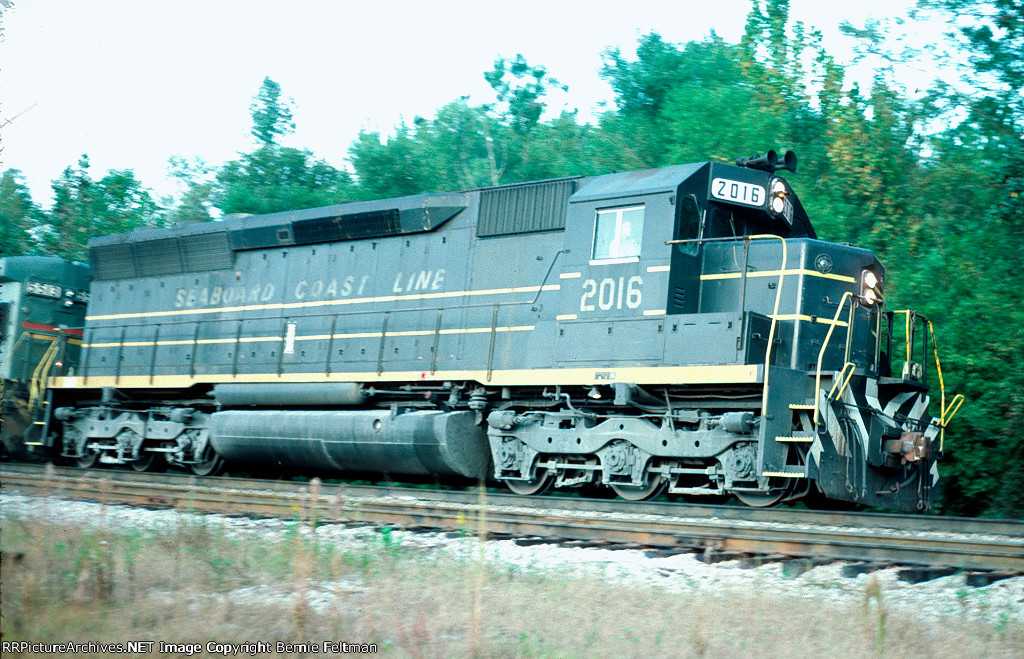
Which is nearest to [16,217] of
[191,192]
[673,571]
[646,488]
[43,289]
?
[191,192]

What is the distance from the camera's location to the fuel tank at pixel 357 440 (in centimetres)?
A: 1076

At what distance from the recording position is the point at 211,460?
44.1 feet

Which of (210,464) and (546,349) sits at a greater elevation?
(546,349)

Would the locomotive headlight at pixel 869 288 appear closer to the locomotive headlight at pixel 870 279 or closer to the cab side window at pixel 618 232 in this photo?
the locomotive headlight at pixel 870 279

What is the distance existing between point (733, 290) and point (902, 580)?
4.06m

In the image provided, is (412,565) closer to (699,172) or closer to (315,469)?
(699,172)

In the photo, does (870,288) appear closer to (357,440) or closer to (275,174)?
(357,440)

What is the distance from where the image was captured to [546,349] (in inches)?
392

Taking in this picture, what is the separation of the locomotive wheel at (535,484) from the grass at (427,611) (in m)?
4.09

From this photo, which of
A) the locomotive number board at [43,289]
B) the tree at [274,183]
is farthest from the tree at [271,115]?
the locomotive number board at [43,289]

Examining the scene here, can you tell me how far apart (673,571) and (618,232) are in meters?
4.31

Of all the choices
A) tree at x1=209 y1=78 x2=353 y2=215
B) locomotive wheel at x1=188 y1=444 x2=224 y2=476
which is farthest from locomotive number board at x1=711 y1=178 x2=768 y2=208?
tree at x1=209 y1=78 x2=353 y2=215

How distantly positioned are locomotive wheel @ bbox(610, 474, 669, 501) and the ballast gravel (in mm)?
2543

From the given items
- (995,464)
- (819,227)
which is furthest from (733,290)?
(819,227)
